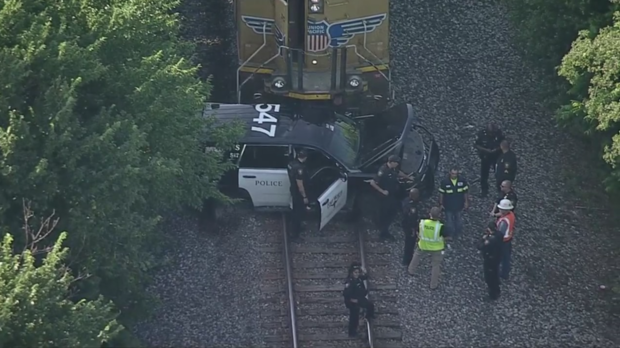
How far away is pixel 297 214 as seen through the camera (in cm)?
1589

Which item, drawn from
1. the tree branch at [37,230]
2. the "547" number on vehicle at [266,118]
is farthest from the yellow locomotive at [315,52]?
the tree branch at [37,230]

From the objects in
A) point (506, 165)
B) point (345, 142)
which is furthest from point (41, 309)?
point (506, 165)

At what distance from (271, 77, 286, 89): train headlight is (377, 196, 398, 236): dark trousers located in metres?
2.95

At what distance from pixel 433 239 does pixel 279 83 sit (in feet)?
14.8

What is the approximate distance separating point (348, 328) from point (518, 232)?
3731 millimetres

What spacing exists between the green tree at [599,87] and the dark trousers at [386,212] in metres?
2.85

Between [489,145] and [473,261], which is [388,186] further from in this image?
[489,145]

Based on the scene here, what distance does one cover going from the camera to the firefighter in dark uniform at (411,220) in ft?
49.7

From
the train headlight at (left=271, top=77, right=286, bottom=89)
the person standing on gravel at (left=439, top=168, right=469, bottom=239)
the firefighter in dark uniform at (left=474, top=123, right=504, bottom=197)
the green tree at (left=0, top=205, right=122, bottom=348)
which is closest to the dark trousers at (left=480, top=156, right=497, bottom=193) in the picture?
the firefighter in dark uniform at (left=474, top=123, right=504, bottom=197)

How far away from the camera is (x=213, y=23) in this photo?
2266 cm

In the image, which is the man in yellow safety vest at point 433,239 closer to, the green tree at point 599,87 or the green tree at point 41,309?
the green tree at point 599,87

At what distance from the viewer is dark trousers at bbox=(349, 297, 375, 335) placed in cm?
1391

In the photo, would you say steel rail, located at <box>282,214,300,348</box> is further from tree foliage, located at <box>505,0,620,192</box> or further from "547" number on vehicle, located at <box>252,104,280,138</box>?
tree foliage, located at <box>505,0,620,192</box>

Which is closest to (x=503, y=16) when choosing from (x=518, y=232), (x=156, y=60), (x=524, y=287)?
(x=518, y=232)
